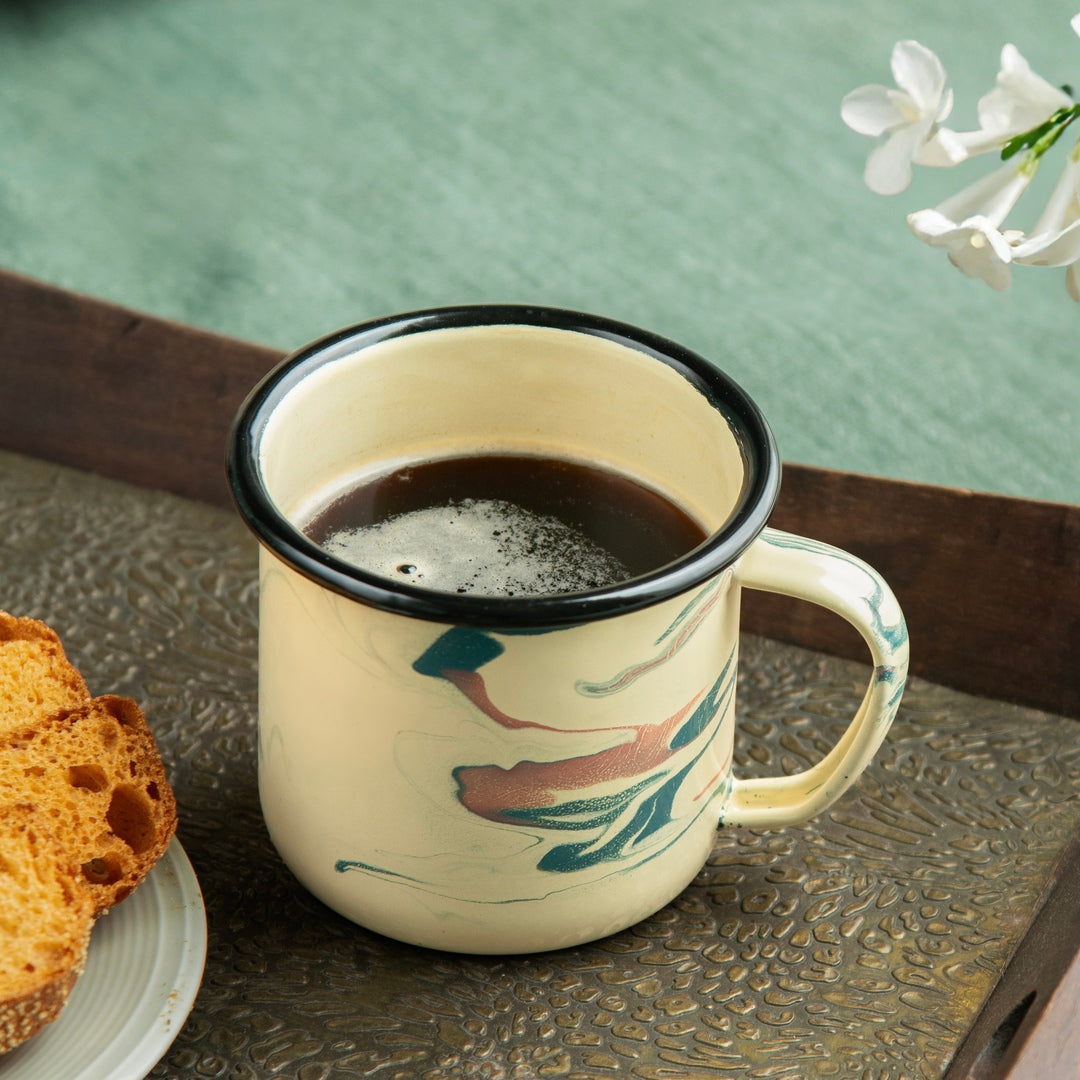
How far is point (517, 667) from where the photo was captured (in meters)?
0.54

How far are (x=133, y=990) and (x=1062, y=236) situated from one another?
1.51 feet

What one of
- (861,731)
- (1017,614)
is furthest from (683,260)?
(861,731)

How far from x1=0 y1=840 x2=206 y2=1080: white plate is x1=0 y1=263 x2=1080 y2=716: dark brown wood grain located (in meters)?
0.35

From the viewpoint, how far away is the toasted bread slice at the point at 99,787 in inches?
24.0

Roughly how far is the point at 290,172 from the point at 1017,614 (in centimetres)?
121

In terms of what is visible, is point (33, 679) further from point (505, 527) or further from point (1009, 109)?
point (1009, 109)

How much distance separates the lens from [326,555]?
21.5 inches

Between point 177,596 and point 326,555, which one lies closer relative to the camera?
point 326,555

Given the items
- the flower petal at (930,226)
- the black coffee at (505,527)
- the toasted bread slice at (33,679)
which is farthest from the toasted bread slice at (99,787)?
the flower petal at (930,226)

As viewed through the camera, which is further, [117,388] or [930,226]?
[117,388]

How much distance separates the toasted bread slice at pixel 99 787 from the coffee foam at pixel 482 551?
0.12m

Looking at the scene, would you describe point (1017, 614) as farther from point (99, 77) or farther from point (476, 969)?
point (99, 77)

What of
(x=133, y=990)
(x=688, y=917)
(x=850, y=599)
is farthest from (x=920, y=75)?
(x=133, y=990)

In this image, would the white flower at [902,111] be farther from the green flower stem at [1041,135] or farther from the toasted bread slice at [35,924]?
the toasted bread slice at [35,924]
